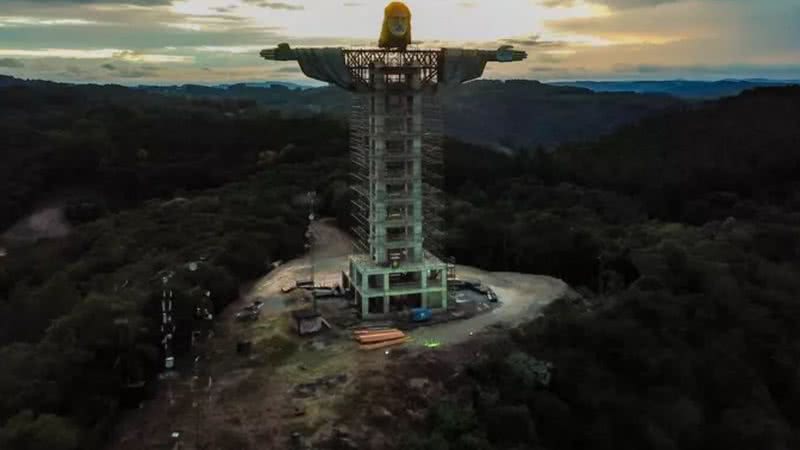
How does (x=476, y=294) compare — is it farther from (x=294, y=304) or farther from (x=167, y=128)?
(x=167, y=128)

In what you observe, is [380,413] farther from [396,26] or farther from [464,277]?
[396,26]

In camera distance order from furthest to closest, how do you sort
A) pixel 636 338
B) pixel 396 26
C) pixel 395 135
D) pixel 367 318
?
pixel 395 135 < pixel 367 318 < pixel 396 26 < pixel 636 338

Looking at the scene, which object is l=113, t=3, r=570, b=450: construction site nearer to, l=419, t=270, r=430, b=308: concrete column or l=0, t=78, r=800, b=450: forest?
l=419, t=270, r=430, b=308: concrete column

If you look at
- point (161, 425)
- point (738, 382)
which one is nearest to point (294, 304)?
point (161, 425)

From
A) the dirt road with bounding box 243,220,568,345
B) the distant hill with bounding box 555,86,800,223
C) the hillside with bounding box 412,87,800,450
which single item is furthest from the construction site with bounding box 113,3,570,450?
the distant hill with bounding box 555,86,800,223

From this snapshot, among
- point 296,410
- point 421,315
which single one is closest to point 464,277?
point 421,315

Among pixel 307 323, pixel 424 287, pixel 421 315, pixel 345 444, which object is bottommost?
pixel 345 444
